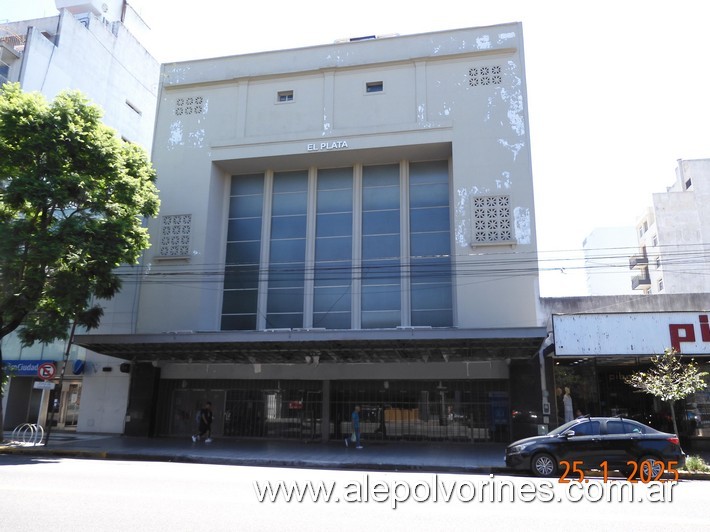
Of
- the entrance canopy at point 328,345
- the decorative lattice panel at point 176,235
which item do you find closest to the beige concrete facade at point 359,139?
the decorative lattice panel at point 176,235

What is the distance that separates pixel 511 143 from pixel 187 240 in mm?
14828

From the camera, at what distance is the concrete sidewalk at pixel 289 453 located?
15414 mm

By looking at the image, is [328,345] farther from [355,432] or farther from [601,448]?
[601,448]

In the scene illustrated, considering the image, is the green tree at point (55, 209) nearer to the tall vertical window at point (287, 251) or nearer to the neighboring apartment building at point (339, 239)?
the neighboring apartment building at point (339, 239)

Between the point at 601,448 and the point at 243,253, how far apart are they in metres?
17.5

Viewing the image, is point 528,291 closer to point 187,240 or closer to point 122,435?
point 187,240

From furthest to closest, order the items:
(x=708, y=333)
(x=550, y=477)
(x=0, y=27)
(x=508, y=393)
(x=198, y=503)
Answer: (x=0, y=27)
(x=508, y=393)
(x=708, y=333)
(x=550, y=477)
(x=198, y=503)

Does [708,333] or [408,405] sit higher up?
[708,333]

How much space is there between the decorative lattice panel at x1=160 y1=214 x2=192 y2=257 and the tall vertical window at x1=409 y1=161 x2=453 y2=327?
A: 10114 millimetres

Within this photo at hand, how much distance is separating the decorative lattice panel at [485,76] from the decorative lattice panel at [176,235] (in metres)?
14.1

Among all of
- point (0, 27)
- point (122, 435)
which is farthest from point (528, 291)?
point (0, 27)

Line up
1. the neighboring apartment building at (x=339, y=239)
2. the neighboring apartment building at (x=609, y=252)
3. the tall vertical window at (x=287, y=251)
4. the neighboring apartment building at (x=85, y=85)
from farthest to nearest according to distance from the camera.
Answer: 1. the neighboring apartment building at (x=609, y=252)
2. the neighboring apartment building at (x=85, y=85)
3. the tall vertical window at (x=287, y=251)
4. the neighboring apartment building at (x=339, y=239)

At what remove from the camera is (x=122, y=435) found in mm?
23453

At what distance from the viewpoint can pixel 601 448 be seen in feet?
42.4
